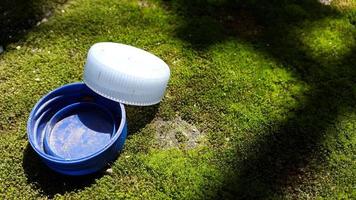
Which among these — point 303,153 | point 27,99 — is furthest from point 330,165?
point 27,99

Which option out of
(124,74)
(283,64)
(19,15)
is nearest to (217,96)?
(283,64)

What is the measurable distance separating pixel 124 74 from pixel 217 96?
987 mm

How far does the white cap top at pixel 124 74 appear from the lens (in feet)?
12.7

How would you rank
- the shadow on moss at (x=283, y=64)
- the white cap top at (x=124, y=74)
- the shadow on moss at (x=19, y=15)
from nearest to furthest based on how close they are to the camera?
the white cap top at (x=124, y=74) < the shadow on moss at (x=283, y=64) < the shadow on moss at (x=19, y=15)

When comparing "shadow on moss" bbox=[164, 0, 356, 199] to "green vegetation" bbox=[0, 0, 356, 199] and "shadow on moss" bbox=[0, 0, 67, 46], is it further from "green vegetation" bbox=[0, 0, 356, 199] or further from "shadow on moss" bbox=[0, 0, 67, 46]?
"shadow on moss" bbox=[0, 0, 67, 46]

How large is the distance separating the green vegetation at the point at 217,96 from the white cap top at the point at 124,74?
39cm

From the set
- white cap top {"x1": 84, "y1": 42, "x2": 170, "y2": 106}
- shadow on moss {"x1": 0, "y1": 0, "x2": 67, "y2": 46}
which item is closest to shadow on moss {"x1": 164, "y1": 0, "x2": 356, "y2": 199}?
white cap top {"x1": 84, "y1": 42, "x2": 170, "y2": 106}

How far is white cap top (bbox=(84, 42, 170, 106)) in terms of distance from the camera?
3.87 m

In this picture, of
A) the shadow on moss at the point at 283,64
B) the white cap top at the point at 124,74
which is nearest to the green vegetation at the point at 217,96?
the shadow on moss at the point at 283,64

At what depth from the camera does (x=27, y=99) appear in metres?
4.39

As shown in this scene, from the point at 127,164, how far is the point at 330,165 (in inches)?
62.6

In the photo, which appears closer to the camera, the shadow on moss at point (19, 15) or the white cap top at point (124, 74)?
the white cap top at point (124, 74)

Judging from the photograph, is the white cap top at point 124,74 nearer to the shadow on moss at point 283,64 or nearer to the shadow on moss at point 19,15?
the shadow on moss at point 283,64

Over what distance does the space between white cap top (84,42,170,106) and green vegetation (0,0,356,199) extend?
39cm
